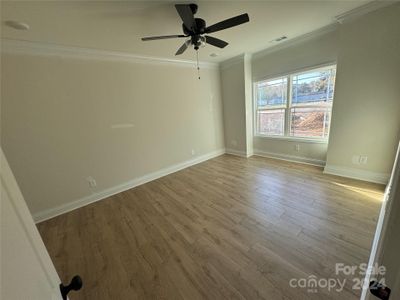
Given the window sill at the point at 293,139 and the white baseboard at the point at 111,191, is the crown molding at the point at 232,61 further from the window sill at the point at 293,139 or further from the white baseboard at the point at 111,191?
the white baseboard at the point at 111,191

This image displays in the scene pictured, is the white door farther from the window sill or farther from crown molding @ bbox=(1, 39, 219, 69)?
the window sill

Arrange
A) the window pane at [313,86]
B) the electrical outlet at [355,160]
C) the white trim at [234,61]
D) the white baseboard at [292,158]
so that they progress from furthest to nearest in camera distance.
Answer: the white trim at [234,61]
the white baseboard at [292,158]
the window pane at [313,86]
the electrical outlet at [355,160]

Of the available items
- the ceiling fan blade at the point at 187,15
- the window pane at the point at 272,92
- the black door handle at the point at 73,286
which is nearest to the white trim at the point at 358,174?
the window pane at the point at 272,92

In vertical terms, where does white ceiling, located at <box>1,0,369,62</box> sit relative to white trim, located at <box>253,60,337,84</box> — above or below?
above

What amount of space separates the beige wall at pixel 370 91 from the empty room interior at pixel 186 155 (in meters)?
0.02

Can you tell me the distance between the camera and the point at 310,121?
11.4ft

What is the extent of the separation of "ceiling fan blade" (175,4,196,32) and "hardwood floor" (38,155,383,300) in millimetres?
2294

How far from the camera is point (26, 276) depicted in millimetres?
474

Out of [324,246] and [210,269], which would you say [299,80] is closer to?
[324,246]

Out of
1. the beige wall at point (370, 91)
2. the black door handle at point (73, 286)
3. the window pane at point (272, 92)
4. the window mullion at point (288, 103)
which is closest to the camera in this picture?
the black door handle at point (73, 286)

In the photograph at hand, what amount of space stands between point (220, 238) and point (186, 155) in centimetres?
255

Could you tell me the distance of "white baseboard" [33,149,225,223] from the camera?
256cm

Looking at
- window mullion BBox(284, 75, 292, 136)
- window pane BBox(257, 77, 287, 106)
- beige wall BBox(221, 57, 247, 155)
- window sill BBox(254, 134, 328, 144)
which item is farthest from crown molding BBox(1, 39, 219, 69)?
window sill BBox(254, 134, 328, 144)

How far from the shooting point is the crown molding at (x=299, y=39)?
279cm
